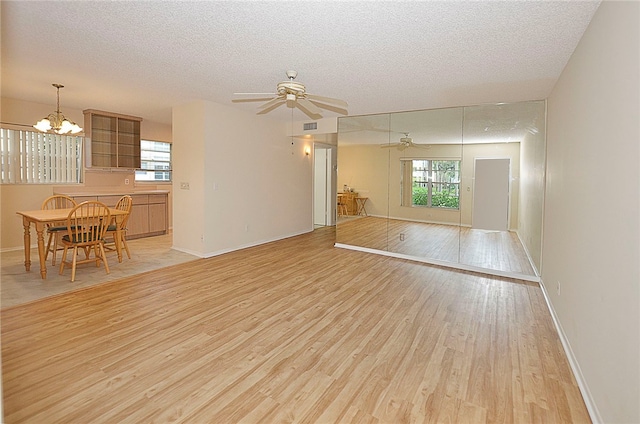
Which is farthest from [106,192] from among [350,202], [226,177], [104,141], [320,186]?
[320,186]

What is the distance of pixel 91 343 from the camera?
270cm

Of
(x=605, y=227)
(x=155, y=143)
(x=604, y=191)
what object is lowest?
(x=605, y=227)

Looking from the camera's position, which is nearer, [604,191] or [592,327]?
[604,191]

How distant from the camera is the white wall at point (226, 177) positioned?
5.46 m

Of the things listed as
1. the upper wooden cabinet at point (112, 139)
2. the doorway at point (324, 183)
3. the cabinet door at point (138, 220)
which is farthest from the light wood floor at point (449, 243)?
the upper wooden cabinet at point (112, 139)

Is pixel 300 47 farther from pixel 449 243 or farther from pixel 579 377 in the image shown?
pixel 449 243

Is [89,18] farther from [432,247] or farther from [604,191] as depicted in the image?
[432,247]

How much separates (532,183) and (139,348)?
5143 millimetres

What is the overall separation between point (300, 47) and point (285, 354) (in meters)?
2.68

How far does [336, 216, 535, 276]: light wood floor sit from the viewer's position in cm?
495

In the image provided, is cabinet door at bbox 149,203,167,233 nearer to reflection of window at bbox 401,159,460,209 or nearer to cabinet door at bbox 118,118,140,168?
cabinet door at bbox 118,118,140,168

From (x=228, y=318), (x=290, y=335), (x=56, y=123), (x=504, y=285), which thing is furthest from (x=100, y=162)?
(x=504, y=285)

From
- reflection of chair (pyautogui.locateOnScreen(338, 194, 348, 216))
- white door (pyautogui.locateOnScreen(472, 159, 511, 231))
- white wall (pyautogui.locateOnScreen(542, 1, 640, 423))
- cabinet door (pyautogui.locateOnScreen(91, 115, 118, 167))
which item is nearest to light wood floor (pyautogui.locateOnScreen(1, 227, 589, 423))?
white wall (pyautogui.locateOnScreen(542, 1, 640, 423))

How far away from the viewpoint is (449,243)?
5328 mm
